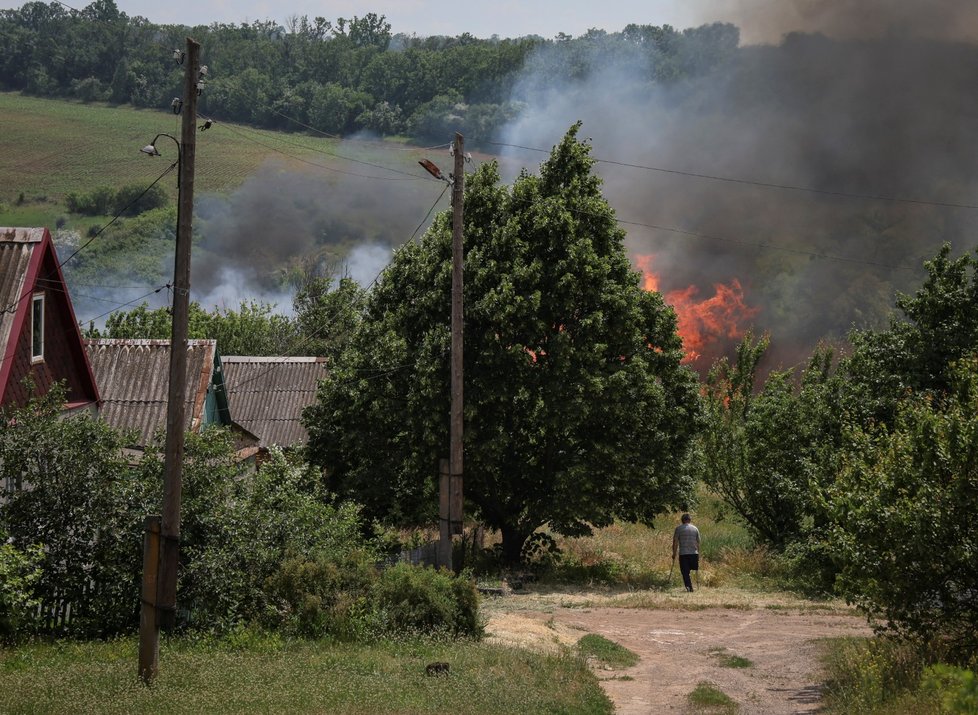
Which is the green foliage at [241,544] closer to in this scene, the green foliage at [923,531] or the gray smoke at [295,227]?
the green foliage at [923,531]

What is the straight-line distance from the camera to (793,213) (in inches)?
3374

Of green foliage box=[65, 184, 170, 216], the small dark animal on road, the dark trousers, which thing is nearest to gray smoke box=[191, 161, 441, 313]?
green foliage box=[65, 184, 170, 216]

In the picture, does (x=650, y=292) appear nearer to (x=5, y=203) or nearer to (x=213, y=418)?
(x=213, y=418)

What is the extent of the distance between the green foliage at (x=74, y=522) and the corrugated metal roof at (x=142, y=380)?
11.5 m

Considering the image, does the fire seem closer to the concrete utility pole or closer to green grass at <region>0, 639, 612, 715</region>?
green grass at <region>0, 639, 612, 715</region>

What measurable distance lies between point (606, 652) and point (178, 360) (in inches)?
350

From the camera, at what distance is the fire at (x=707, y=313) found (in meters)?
73.0

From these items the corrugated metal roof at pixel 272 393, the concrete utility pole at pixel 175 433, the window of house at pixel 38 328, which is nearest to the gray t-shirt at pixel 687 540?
the window of house at pixel 38 328

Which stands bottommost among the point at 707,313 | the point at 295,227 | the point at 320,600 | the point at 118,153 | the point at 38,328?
the point at 320,600

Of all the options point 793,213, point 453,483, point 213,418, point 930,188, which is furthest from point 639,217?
point 453,483

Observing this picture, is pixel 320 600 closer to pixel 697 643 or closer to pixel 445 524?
pixel 697 643

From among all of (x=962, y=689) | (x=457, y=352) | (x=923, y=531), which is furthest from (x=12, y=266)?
(x=962, y=689)

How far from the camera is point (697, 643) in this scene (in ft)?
68.6

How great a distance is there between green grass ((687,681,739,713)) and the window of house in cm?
1479
